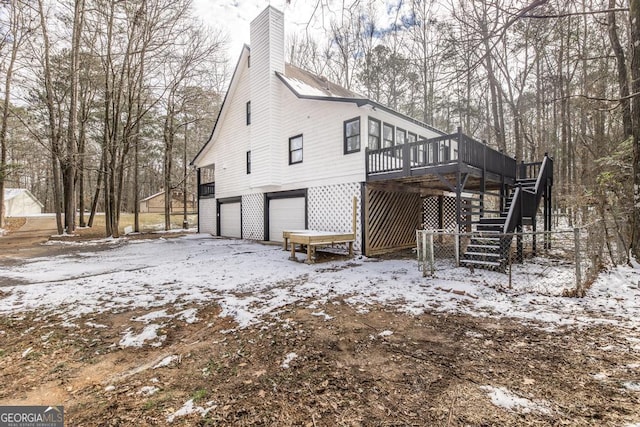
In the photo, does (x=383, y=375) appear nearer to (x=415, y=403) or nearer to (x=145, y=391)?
(x=415, y=403)

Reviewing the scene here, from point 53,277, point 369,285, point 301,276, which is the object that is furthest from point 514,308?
point 53,277

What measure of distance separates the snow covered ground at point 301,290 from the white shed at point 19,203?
3384cm

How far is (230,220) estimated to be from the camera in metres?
15.8

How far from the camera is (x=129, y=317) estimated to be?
406cm

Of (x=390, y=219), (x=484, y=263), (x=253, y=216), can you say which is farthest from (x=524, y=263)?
(x=253, y=216)

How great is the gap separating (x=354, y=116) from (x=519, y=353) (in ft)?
26.3

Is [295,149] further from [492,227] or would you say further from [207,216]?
[207,216]

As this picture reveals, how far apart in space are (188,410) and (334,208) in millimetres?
8429

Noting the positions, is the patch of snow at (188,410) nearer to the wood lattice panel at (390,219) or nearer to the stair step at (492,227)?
the stair step at (492,227)

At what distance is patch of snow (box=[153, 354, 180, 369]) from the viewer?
276 cm

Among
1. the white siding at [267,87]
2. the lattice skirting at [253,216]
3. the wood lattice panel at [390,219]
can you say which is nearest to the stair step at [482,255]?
the wood lattice panel at [390,219]

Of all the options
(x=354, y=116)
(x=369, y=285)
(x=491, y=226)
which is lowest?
(x=369, y=285)

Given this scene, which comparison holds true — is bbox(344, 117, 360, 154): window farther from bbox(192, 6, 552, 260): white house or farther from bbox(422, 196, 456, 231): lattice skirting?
bbox(422, 196, 456, 231): lattice skirting

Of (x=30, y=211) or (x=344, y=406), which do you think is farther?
(x=30, y=211)
